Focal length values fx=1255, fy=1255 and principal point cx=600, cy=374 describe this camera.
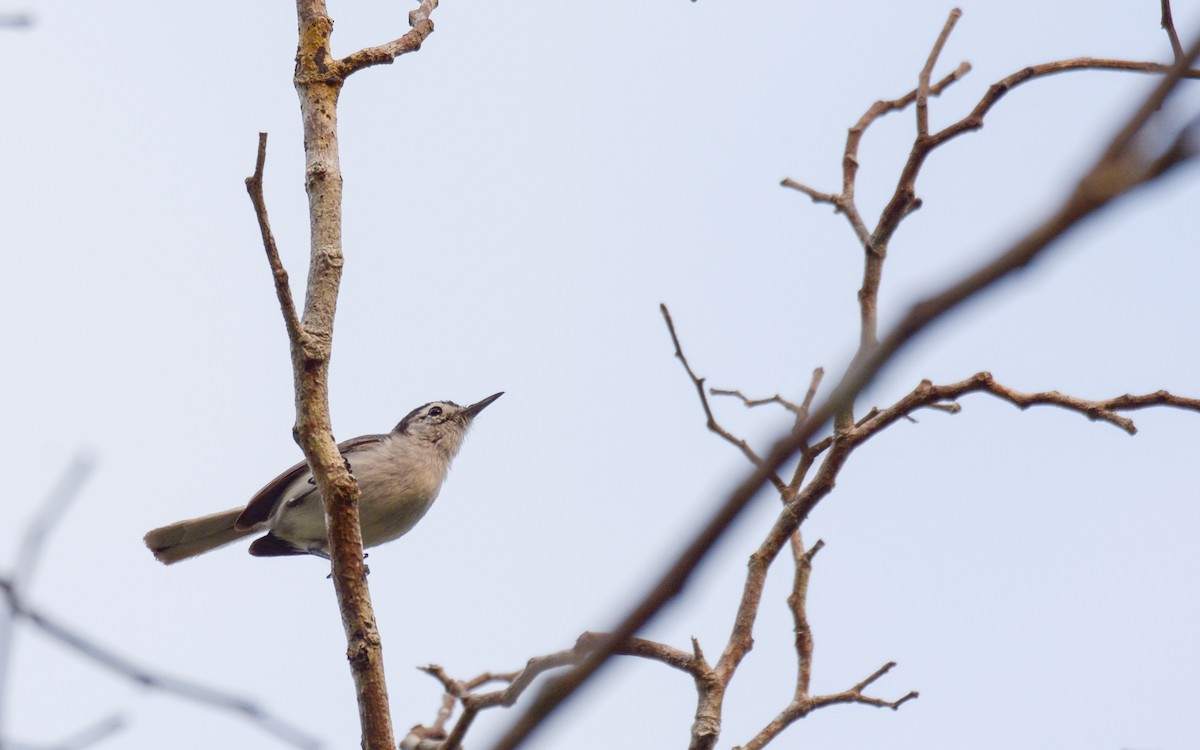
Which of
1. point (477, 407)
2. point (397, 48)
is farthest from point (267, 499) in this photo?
point (397, 48)

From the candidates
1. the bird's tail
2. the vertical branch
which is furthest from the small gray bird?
the vertical branch

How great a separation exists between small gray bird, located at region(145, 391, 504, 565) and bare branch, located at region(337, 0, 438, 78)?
13.5ft

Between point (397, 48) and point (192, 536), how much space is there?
5.66 metres

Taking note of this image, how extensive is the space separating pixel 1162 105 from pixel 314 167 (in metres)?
3.88

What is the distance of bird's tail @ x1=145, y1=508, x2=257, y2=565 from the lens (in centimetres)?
953

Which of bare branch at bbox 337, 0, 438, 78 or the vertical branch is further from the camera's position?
bare branch at bbox 337, 0, 438, 78

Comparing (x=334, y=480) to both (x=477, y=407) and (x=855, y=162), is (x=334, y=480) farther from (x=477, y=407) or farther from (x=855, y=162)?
(x=477, y=407)

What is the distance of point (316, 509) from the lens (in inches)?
348

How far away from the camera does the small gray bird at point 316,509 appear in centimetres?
900

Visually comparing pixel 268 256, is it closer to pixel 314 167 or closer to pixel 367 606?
pixel 314 167

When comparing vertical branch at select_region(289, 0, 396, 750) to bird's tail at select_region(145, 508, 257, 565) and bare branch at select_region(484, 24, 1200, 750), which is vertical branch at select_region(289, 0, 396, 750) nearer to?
bare branch at select_region(484, 24, 1200, 750)

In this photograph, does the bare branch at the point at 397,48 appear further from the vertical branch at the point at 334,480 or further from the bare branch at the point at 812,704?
the bare branch at the point at 812,704

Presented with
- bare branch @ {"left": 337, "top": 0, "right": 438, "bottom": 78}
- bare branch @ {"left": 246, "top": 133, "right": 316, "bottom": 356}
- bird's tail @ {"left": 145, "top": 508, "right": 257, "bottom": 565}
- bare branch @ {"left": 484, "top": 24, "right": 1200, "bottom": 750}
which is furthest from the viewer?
bird's tail @ {"left": 145, "top": 508, "right": 257, "bottom": 565}

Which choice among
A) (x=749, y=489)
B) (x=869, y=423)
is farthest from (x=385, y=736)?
(x=749, y=489)
